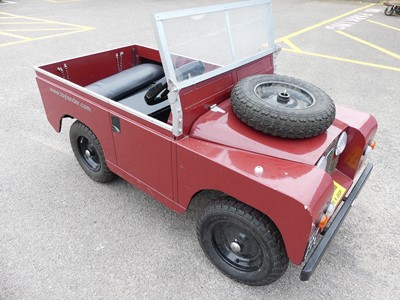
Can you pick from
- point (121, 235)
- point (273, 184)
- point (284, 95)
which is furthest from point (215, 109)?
point (121, 235)

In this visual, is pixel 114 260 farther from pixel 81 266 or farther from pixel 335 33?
pixel 335 33

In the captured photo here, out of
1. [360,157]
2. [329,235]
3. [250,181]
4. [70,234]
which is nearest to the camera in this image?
[250,181]

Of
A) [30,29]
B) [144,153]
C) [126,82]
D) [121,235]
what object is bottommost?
[121,235]

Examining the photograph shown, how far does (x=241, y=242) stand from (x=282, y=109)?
3.21 feet

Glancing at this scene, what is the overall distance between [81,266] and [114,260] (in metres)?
0.25

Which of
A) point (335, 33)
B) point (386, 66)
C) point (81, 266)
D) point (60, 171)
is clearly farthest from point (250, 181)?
point (335, 33)

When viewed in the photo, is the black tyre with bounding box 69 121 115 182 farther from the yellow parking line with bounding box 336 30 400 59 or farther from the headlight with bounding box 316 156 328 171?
the yellow parking line with bounding box 336 30 400 59

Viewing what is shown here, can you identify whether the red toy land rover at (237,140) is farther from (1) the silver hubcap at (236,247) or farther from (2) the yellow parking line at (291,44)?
(2) the yellow parking line at (291,44)

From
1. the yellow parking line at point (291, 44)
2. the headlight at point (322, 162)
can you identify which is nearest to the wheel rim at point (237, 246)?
the headlight at point (322, 162)

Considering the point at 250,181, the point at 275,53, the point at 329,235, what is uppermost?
the point at 275,53

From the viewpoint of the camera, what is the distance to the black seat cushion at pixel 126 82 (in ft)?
9.30

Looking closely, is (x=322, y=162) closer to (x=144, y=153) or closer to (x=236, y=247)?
(x=236, y=247)

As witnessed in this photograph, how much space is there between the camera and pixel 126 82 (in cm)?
298

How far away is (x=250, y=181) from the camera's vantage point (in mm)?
1760
